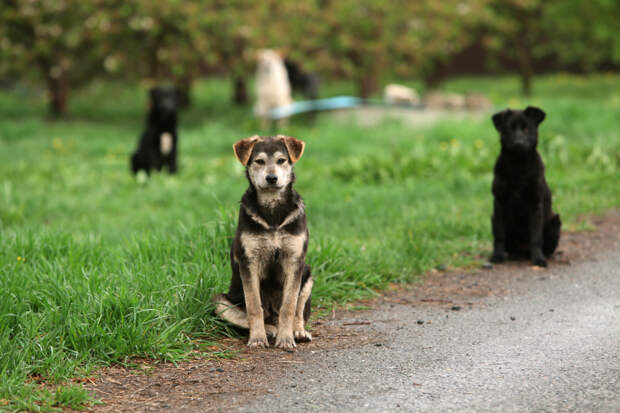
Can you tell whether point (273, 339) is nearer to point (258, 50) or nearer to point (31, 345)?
point (31, 345)

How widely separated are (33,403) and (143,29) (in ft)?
54.9

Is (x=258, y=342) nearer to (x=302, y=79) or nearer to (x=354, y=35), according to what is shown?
(x=302, y=79)

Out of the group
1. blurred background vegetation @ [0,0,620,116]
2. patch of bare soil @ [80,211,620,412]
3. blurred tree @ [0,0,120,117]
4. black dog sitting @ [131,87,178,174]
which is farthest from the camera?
blurred background vegetation @ [0,0,620,116]

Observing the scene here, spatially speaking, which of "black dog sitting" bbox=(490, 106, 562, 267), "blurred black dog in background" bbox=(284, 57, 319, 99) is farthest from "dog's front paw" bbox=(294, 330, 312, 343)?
"blurred black dog in background" bbox=(284, 57, 319, 99)

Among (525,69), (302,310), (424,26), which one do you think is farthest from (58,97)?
(302,310)

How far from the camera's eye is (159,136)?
11344mm

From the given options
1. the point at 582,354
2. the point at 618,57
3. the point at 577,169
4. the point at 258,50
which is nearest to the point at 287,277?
the point at 582,354

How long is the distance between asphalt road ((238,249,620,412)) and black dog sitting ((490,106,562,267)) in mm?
812

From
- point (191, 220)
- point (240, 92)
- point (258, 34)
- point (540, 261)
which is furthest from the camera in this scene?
point (240, 92)

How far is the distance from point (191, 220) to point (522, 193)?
10.9ft

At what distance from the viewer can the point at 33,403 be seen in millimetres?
3457

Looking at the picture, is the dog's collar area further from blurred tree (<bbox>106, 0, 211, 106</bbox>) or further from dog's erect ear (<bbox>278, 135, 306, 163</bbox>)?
blurred tree (<bbox>106, 0, 211, 106</bbox>)

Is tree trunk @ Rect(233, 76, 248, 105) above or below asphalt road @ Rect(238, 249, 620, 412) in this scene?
above

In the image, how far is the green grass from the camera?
416cm
